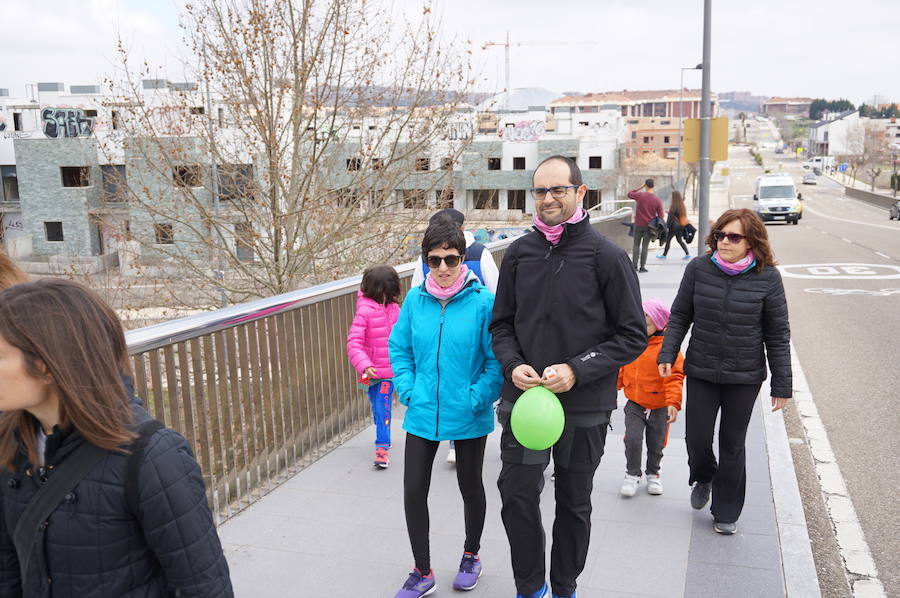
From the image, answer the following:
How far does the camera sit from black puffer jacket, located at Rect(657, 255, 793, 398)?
4.23m

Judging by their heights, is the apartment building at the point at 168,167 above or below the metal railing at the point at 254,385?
above

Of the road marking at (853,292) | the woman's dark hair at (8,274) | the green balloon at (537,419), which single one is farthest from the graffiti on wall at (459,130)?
the green balloon at (537,419)

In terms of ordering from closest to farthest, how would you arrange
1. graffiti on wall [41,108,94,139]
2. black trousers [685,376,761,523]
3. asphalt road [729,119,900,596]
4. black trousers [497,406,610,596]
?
black trousers [497,406,610,596], black trousers [685,376,761,523], asphalt road [729,119,900,596], graffiti on wall [41,108,94,139]

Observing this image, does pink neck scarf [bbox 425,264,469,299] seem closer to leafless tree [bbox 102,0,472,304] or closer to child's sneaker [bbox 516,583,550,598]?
child's sneaker [bbox 516,583,550,598]

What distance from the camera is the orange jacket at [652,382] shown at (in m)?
4.70

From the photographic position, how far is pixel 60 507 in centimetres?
180

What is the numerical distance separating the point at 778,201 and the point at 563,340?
1558 inches

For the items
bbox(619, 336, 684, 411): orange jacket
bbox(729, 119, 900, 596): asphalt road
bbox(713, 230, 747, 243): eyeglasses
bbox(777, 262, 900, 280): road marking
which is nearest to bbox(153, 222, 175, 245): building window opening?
bbox(619, 336, 684, 411): orange jacket

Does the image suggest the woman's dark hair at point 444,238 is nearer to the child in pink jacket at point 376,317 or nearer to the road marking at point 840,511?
the child in pink jacket at point 376,317

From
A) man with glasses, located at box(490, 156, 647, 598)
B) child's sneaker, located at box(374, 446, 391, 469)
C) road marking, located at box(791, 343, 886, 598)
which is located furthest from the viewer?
child's sneaker, located at box(374, 446, 391, 469)

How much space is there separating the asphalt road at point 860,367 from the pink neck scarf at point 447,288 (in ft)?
8.76

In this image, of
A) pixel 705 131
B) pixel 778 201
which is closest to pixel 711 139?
pixel 705 131

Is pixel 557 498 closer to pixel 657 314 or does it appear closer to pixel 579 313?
pixel 579 313

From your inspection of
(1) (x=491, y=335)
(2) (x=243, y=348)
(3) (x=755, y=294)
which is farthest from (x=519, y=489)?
(2) (x=243, y=348)
